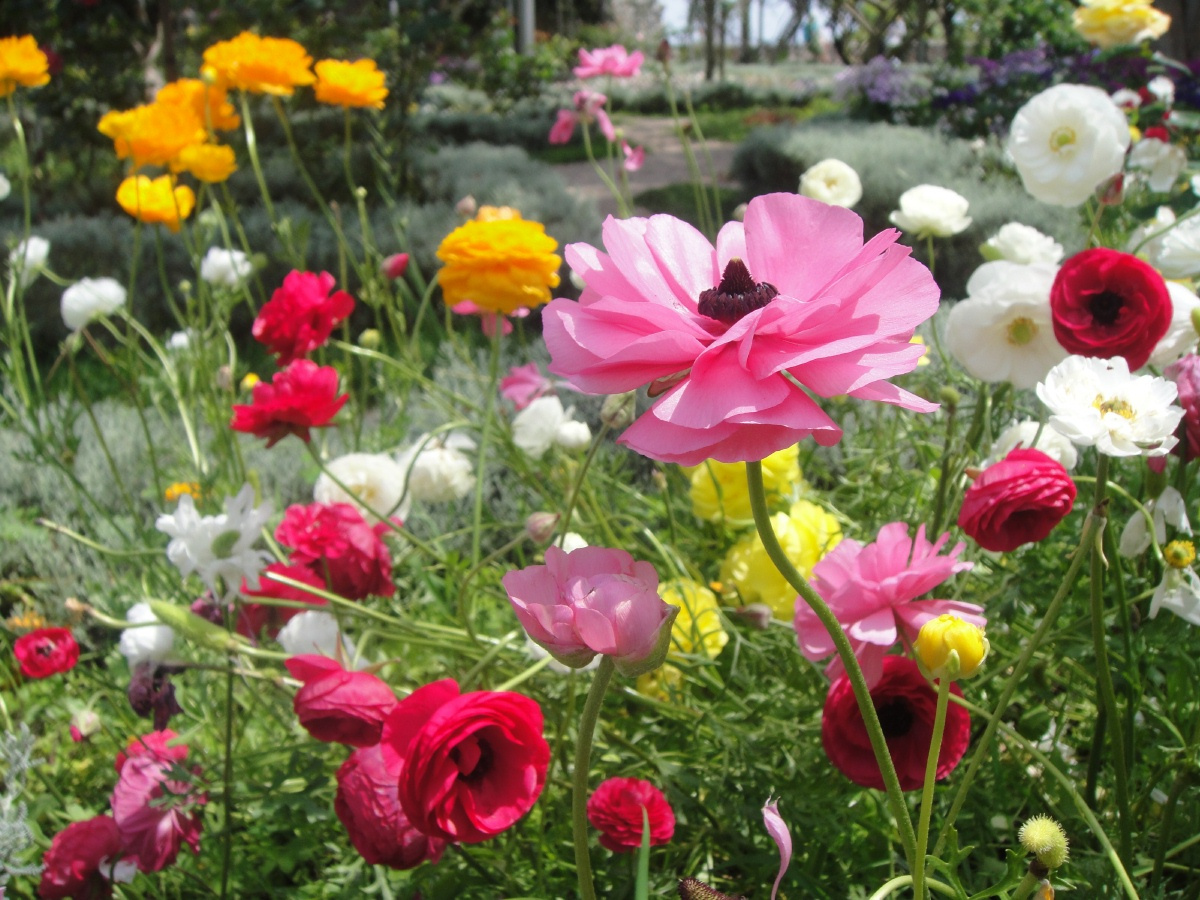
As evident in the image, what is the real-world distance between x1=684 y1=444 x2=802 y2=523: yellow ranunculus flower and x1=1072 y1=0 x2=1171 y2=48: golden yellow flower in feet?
3.86

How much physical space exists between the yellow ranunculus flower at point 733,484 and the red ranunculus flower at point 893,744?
0.47 metres

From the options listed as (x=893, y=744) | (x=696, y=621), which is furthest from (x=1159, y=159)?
(x=893, y=744)

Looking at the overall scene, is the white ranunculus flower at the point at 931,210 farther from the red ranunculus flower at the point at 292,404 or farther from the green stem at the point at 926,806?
the green stem at the point at 926,806

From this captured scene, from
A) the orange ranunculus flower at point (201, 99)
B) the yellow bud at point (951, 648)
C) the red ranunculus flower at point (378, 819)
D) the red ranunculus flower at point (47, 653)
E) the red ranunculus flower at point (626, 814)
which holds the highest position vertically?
the orange ranunculus flower at point (201, 99)

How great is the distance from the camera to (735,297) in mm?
437

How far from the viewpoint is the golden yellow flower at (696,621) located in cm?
96

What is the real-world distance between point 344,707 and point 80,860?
14.9 inches

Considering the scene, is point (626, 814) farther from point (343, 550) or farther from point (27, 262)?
point (27, 262)

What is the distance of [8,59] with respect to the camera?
1.56 metres

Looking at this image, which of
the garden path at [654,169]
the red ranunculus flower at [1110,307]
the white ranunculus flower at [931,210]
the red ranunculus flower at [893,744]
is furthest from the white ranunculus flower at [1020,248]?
the garden path at [654,169]

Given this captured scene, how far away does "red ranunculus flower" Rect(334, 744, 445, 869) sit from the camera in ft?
2.26

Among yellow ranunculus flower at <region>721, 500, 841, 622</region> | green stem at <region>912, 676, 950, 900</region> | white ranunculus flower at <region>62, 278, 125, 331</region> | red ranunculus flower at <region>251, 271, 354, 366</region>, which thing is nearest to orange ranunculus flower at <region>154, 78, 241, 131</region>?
white ranunculus flower at <region>62, 278, 125, 331</region>

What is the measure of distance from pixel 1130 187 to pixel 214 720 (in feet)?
8.65

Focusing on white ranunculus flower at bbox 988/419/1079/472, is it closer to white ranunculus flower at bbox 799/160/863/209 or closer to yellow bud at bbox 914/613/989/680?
yellow bud at bbox 914/613/989/680
